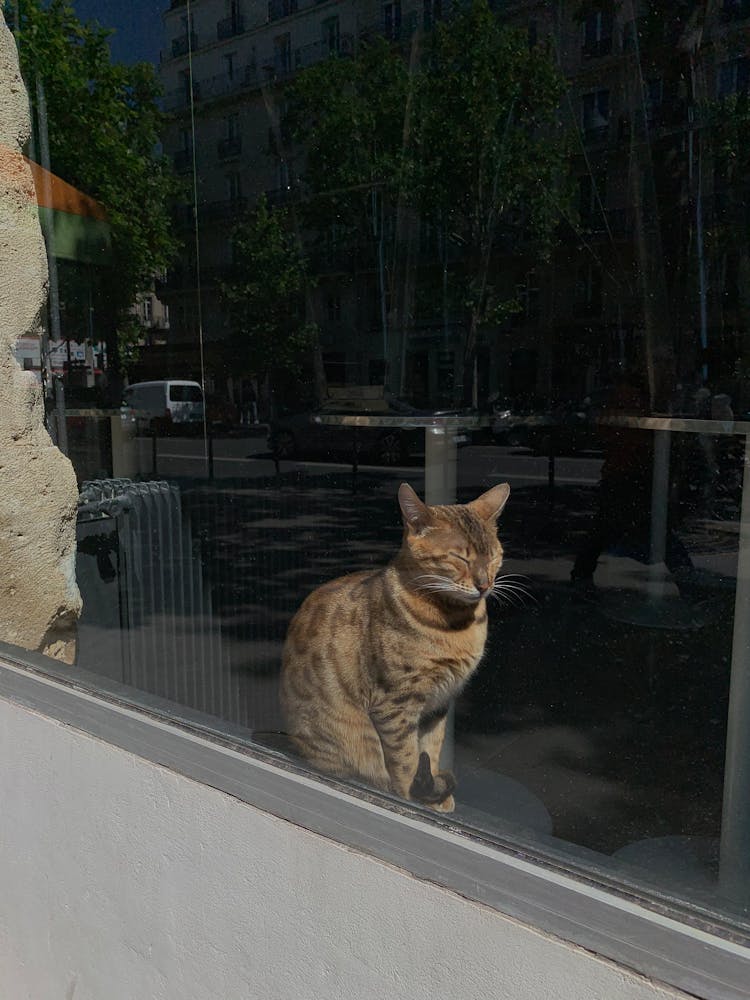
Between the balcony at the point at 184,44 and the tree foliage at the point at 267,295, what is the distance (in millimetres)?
604

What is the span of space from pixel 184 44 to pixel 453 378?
145cm

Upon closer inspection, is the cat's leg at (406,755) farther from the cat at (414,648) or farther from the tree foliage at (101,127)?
the tree foliage at (101,127)

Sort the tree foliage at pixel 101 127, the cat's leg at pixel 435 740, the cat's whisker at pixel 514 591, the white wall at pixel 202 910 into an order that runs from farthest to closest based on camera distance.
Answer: the tree foliage at pixel 101 127
the cat's whisker at pixel 514 591
the cat's leg at pixel 435 740
the white wall at pixel 202 910

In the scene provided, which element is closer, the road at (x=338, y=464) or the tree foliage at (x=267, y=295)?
the road at (x=338, y=464)

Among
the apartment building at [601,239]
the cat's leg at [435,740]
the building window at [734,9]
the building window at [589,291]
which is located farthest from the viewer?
the cat's leg at [435,740]

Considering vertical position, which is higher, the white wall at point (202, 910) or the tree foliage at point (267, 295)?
the tree foliage at point (267, 295)

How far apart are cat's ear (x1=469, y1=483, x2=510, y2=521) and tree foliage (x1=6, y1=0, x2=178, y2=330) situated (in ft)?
4.51

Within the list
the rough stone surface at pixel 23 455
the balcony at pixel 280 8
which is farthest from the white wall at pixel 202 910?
the balcony at pixel 280 8

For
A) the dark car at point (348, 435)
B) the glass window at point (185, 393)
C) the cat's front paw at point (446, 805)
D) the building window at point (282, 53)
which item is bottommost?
the cat's front paw at point (446, 805)

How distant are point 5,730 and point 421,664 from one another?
1136 mm

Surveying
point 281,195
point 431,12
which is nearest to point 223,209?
point 281,195

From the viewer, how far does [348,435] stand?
6.79 ft

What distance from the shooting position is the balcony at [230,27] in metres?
2.12

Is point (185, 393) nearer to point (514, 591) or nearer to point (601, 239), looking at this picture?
point (514, 591)
